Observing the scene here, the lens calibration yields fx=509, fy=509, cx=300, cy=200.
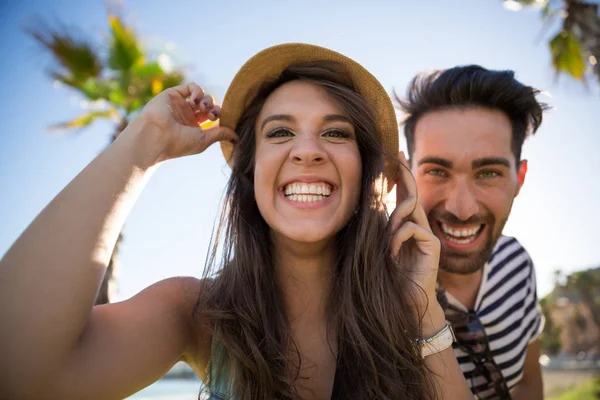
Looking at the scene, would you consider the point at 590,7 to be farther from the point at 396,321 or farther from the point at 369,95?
the point at 396,321

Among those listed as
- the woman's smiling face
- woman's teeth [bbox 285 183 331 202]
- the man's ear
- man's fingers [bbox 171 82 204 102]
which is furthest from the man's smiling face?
man's fingers [bbox 171 82 204 102]

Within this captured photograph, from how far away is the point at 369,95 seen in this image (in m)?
2.99

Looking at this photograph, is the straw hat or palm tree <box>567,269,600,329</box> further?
palm tree <box>567,269,600,329</box>

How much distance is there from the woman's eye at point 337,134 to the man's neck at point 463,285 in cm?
137

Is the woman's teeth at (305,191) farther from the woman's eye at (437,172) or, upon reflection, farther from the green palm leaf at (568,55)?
the green palm leaf at (568,55)

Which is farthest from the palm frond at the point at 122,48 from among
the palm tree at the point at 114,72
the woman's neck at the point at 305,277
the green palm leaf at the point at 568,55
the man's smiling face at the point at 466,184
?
the green palm leaf at the point at 568,55

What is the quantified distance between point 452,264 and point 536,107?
1.45 meters

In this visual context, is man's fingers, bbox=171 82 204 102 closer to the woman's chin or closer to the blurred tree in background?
the woman's chin

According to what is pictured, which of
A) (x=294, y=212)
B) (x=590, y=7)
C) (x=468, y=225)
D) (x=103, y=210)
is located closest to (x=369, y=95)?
(x=294, y=212)

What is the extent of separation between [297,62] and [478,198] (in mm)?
1563

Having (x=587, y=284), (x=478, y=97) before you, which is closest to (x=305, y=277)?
(x=478, y=97)

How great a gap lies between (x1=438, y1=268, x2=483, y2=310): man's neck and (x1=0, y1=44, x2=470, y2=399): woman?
0.88 m

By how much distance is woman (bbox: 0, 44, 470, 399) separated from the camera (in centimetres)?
205

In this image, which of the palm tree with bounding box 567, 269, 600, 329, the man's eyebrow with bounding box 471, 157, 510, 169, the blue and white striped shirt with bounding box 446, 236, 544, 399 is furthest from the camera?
the palm tree with bounding box 567, 269, 600, 329
